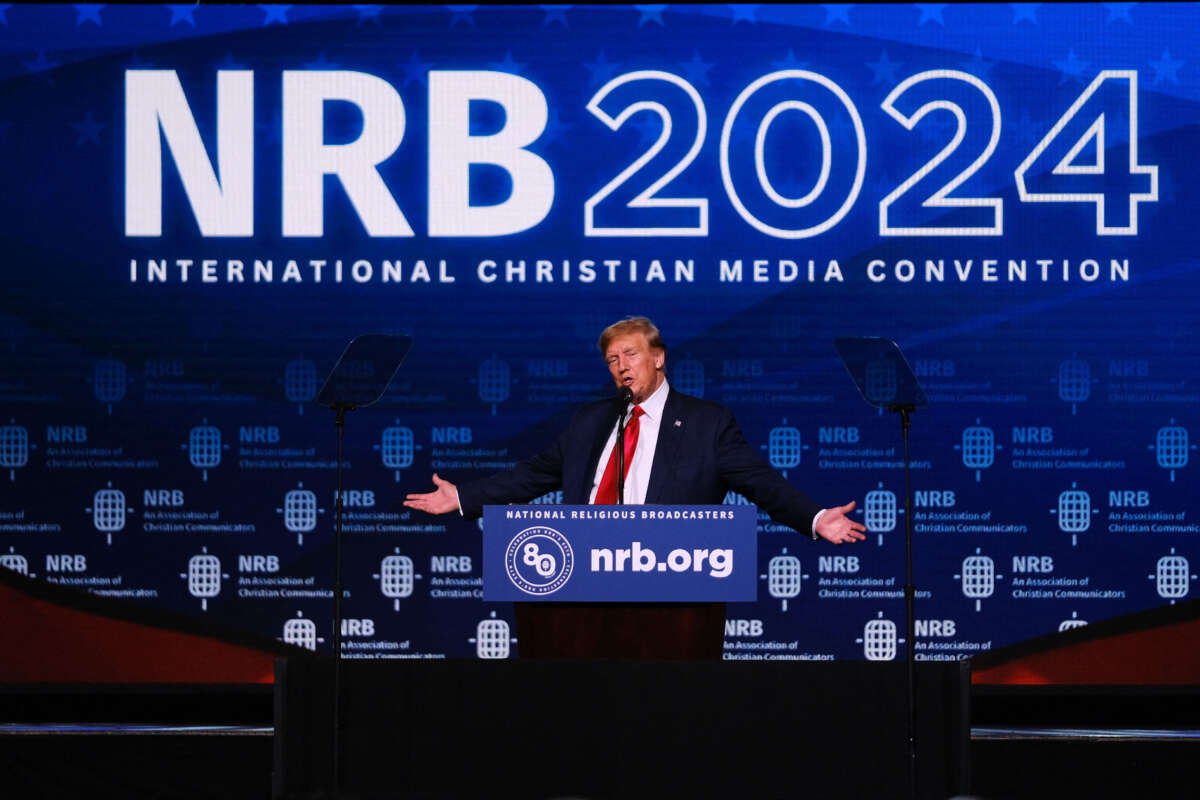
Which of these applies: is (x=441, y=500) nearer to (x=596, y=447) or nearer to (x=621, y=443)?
(x=596, y=447)

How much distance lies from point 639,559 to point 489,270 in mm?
2512

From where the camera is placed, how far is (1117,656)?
197 inches

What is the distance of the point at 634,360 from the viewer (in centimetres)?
353

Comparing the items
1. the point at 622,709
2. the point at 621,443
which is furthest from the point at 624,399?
the point at 622,709

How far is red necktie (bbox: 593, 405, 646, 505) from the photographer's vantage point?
11.3ft

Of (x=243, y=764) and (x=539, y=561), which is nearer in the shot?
(x=539, y=561)

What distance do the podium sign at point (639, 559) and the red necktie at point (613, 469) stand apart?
20.8 inches

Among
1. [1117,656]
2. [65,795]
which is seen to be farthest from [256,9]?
[1117,656]

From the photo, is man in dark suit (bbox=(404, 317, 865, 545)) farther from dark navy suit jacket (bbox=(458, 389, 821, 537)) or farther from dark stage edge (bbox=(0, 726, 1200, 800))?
dark stage edge (bbox=(0, 726, 1200, 800))

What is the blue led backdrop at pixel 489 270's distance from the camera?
5.07 m

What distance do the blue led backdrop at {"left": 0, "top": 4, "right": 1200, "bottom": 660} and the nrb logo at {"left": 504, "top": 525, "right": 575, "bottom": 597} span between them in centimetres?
220

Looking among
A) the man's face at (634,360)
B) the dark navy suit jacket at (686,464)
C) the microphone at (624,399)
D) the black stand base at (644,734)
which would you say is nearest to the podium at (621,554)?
the black stand base at (644,734)

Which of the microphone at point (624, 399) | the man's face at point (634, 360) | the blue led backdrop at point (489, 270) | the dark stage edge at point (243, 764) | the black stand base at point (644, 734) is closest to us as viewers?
the black stand base at point (644, 734)

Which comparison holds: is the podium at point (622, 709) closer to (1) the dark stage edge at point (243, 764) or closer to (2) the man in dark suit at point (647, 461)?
(2) the man in dark suit at point (647, 461)
